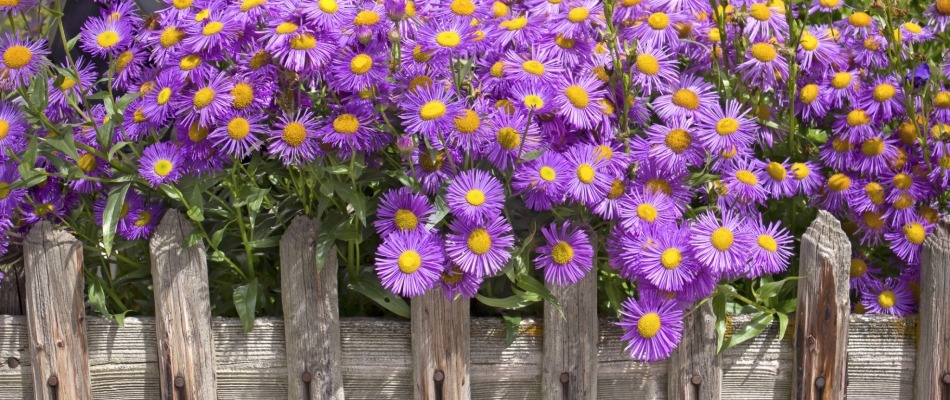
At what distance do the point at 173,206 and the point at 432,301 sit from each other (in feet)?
2.13

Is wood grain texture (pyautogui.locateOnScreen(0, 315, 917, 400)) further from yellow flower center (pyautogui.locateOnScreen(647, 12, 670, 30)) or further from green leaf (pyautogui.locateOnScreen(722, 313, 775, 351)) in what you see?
yellow flower center (pyautogui.locateOnScreen(647, 12, 670, 30))

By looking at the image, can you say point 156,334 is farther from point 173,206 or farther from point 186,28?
point 186,28

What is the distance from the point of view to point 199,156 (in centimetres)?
189

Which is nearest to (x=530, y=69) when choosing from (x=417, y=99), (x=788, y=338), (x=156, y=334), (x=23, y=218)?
(x=417, y=99)

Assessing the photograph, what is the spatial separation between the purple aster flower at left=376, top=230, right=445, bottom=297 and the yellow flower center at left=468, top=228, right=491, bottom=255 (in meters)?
0.06

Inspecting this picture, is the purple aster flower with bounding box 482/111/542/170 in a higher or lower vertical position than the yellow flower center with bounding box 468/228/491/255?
higher

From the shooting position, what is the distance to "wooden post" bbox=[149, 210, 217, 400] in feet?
6.62

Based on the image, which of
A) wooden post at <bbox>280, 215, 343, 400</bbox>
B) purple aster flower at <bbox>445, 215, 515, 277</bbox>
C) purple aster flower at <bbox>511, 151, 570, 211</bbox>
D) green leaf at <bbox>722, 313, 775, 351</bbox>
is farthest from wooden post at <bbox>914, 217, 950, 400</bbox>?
wooden post at <bbox>280, 215, 343, 400</bbox>

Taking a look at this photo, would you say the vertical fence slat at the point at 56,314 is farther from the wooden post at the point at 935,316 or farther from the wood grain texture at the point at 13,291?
the wooden post at the point at 935,316

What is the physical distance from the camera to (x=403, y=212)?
1.84 metres

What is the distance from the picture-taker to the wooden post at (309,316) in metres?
1.98

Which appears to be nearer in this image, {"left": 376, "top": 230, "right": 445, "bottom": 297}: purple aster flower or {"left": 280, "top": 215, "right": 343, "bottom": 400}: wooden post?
{"left": 376, "top": 230, "right": 445, "bottom": 297}: purple aster flower

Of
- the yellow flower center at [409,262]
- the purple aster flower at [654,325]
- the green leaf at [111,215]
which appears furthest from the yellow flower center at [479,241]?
the green leaf at [111,215]

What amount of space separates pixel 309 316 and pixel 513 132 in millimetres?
626
